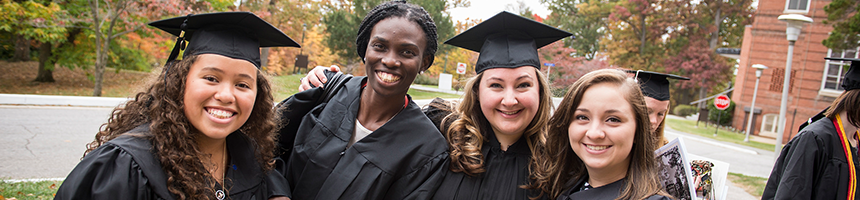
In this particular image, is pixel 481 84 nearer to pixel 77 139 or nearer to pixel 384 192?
pixel 384 192

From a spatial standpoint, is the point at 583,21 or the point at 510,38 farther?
the point at 583,21

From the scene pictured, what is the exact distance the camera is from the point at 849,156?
2818 mm

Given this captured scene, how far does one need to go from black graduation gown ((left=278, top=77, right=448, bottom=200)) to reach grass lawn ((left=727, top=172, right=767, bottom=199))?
7.11m

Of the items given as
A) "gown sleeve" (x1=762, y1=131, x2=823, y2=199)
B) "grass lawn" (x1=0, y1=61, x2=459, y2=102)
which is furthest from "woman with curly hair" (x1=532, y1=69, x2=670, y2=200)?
"grass lawn" (x1=0, y1=61, x2=459, y2=102)

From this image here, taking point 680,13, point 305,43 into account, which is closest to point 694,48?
point 680,13

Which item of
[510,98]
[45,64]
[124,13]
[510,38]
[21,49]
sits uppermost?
[124,13]

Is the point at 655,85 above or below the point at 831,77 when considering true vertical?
below

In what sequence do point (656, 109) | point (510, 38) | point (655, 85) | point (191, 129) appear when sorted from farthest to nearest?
point (655, 85)
point (656, 109)
point (510, 38)
point (191, 129)

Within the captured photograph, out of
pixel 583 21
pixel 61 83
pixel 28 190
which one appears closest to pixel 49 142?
pixel 28 190

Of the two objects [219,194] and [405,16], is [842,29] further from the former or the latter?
[219,194]

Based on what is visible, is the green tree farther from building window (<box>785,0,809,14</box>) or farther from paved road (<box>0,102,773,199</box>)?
building window (<box>785,0,809,14</box>)

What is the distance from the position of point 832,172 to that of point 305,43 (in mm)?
26602

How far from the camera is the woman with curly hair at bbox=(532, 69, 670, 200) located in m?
2.00

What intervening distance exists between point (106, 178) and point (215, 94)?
0.45 metres
